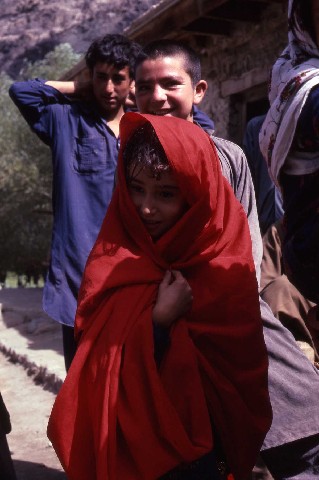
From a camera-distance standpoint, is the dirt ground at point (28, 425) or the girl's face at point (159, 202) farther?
the dirt ground at point (28, 425)

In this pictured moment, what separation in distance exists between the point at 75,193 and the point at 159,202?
53.8 inches

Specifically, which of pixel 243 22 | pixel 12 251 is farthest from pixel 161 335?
pixel 12 251

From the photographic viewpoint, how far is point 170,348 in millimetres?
1964

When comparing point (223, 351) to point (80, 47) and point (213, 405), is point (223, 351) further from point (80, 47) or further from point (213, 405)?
point (80, 47)

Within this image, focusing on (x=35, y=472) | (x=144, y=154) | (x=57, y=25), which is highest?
(x=144, y=154)

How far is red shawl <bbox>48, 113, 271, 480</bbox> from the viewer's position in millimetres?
1897

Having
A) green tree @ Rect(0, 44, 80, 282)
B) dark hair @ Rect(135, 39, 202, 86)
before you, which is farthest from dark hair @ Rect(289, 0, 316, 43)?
green tree @ Rect(0, 44, 80, 282)

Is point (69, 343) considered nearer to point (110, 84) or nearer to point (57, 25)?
point (110, 84)

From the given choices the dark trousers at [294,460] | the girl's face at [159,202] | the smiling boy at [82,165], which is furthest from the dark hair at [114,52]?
the dark trousers at [294,460]

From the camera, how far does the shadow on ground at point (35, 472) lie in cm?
353

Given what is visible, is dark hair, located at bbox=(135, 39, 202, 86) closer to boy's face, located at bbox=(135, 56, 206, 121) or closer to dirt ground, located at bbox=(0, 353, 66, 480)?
boy's face, located at bbox=(135, 56, 206, 121)

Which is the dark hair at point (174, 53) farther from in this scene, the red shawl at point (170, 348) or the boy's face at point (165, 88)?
the red shawl at point (170, 348)

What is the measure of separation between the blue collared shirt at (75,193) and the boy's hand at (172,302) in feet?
4.49

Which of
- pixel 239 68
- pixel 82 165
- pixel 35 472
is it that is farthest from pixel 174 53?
pixel 239 68
